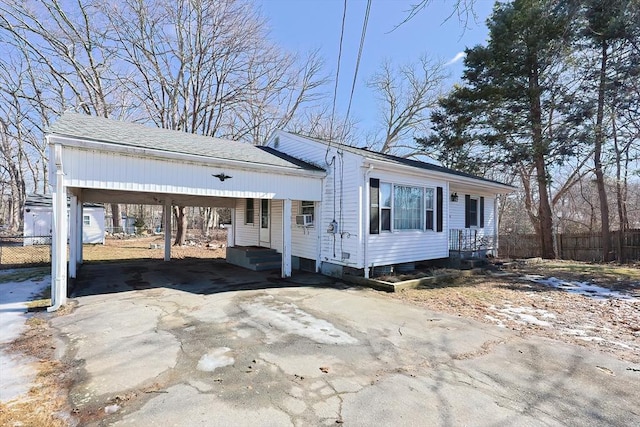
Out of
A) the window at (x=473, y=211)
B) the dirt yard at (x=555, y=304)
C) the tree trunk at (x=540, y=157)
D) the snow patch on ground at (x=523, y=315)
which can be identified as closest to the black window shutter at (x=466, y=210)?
the window at (x=473, y=211)

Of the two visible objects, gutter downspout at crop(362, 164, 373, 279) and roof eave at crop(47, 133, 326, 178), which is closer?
roof eave at crop(47, 133, 326, 178)

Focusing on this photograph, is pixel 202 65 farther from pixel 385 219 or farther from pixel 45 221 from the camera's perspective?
pixel 385 219

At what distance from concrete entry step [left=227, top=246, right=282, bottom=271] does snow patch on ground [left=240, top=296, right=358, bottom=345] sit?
401 cm

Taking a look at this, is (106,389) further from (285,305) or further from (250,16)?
(250,16)

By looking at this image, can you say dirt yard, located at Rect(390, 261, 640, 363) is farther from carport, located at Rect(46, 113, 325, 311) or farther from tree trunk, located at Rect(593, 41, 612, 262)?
carport, located at Rect(46, 113, 325, 311)

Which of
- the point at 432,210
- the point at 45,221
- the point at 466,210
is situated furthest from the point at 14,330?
the point at 45,221

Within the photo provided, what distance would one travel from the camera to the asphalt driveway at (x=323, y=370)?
2707mm

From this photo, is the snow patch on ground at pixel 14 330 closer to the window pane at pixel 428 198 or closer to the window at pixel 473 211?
the window pane at pixel 428 198

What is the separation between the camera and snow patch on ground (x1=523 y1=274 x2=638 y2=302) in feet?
23.7

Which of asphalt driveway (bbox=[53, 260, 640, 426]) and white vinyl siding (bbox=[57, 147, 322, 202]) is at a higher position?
white vinyl siding (bbox=[57, 147, 322, 202])

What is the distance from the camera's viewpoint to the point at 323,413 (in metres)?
2.70

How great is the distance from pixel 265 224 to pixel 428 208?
5.84 m

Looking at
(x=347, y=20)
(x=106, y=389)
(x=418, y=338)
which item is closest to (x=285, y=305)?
(x=418, y=338)

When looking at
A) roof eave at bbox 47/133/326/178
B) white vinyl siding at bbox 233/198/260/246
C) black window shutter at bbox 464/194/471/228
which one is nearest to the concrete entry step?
white vinyl siding at bbox 233/198/260/246
